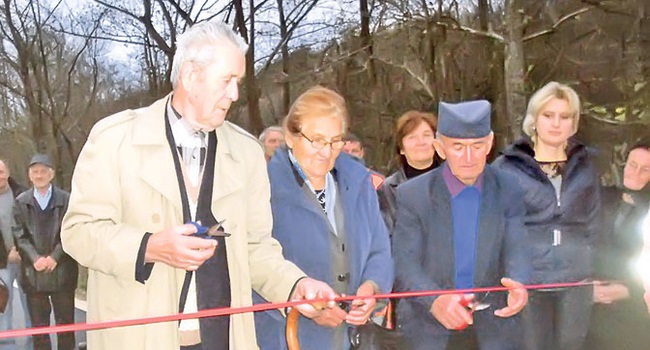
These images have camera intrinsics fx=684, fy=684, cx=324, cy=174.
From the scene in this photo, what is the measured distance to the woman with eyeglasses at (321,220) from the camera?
1.73m

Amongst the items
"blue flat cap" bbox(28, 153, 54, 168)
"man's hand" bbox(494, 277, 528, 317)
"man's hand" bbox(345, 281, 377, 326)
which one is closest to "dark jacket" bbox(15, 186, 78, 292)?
"blue flat cap" bbox(28, 153, 54, 168)

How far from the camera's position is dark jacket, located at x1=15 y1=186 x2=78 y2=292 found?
2.57 m

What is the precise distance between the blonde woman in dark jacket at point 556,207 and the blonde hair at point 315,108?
0.62 meters

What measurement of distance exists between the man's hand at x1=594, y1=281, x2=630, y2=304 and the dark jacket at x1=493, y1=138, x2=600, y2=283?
120 mm

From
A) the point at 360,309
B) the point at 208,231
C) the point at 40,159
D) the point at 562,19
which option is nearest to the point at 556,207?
the point at 360,309

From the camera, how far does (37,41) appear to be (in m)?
→ 2.84

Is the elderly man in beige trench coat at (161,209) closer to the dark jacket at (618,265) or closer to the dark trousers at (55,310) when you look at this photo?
the dark jacket at (618,265)

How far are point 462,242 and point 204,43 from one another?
0.91m

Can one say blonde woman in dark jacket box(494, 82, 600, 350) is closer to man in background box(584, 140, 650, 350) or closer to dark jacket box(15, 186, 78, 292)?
man in background box(584, 140, 650, 350)

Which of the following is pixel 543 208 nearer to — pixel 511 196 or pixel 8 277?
pixel 511 196

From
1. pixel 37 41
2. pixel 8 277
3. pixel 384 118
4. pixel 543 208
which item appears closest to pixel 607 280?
pixel 543 208

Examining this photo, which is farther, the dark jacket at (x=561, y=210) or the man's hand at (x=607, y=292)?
the man's hand at (x=607, y=292)

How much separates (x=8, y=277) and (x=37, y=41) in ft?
3.18

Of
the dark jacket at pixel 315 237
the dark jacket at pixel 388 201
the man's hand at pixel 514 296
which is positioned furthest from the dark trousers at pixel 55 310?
the man's hand at pixel 514 296
